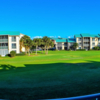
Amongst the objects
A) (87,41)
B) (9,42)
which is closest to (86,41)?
(87,41)

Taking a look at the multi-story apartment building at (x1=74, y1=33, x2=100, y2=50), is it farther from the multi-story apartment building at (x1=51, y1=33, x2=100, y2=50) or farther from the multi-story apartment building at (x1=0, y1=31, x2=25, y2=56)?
the multi-story apartment building at (x1=0, y1=31, x2=25, y2=56)

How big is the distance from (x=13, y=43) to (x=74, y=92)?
4184 centimetres

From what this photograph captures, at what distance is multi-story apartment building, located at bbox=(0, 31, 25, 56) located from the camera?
4252 cm

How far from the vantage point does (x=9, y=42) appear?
44188 millimetres

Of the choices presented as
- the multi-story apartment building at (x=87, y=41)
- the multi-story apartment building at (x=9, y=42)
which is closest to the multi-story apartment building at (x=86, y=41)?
the multi-story apartment building at (x=87, y=41)

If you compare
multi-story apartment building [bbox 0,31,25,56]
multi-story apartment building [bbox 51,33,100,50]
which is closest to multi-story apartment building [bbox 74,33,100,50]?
multi-story apartment building [bbox 51,33,100,50]

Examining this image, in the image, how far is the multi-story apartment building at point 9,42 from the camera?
4252 centimetres

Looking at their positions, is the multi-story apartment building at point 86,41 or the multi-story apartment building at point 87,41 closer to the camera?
the multi-story apartment building at point 87,41

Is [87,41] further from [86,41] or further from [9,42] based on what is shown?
[9,42]

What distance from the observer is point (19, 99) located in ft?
17.5

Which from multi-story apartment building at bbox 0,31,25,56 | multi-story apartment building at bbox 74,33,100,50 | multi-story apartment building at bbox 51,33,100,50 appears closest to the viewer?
multi-story apartment building at bbox 0,31,25,56

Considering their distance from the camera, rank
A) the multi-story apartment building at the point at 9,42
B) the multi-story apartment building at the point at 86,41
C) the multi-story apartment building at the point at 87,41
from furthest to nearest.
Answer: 1. the multi-story apartment building at the point at 86,41
2. the multi-story apartment building at the point at 87,41
3. the multi-story apartment building at the point at 9,42

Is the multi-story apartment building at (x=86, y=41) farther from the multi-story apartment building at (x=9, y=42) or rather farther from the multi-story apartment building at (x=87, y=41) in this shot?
the multi-story apartment building at (x=9, y=42)

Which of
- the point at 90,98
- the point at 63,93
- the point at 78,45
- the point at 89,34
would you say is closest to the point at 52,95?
the point at 63,93
